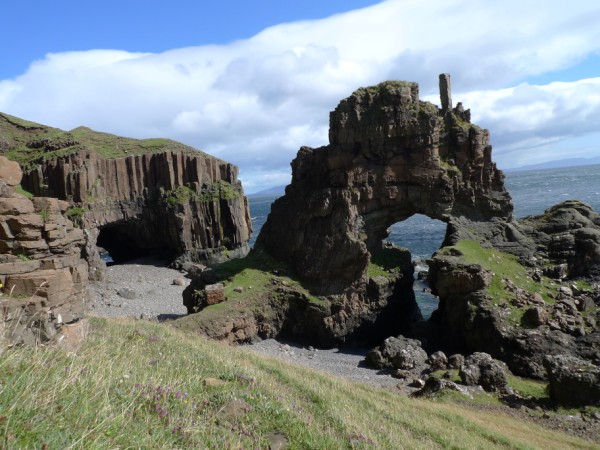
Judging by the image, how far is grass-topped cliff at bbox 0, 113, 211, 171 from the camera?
5606cm

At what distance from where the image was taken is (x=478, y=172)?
35.8m

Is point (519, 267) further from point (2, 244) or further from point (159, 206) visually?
point (159, 206)

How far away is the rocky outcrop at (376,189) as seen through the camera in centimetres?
3372

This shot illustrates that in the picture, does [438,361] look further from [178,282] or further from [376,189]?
[178,282]

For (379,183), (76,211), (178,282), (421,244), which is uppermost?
(76,211)

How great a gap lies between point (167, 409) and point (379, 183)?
29.4 meters

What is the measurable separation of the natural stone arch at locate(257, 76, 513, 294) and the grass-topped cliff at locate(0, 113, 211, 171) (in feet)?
105

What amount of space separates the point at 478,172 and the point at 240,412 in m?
31.3

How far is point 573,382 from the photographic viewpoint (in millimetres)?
20844

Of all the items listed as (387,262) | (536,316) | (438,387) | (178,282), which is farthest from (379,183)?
(178,282)

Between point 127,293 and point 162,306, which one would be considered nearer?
point 162,306

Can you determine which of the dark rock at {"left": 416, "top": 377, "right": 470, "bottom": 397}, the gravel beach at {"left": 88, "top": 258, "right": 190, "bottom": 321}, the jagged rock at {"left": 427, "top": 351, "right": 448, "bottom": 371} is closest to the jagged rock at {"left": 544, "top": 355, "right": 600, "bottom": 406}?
the dark rock at {"left": 416, "top": 377, "right": 470, "bottom": 397}

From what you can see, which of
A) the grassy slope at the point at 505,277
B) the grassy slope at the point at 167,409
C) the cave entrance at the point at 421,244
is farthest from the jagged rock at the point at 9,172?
the cave entrance at the point at 421,244

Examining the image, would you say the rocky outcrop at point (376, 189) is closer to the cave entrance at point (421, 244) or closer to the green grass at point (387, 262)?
the green grass at point (387, 262)
